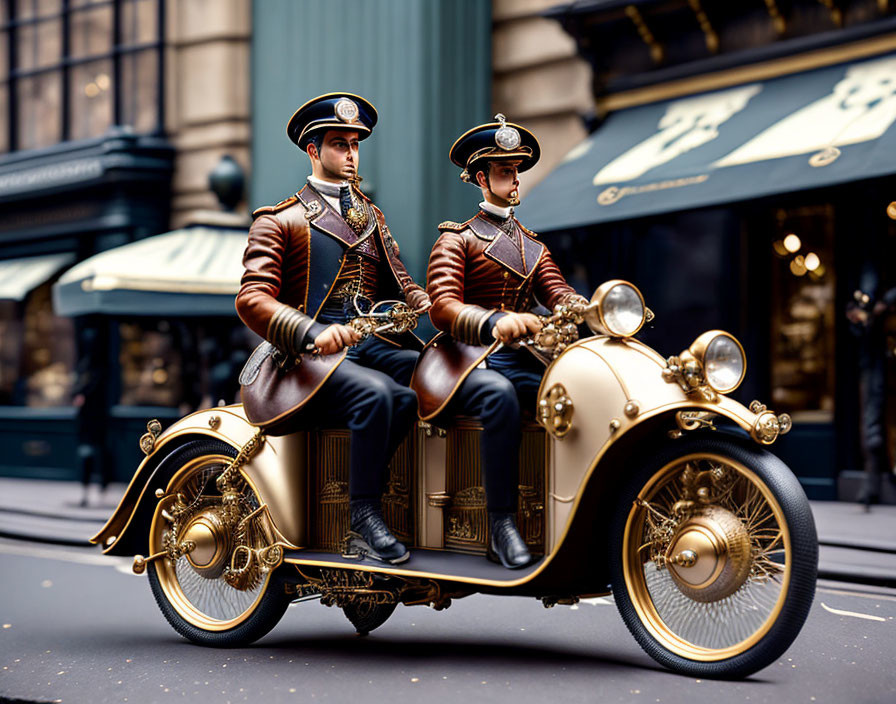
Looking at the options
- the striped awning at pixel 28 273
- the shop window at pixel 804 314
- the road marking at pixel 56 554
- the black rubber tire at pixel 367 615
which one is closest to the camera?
the black rubber tire at pixel 367 615

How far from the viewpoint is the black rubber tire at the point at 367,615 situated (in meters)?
5.74

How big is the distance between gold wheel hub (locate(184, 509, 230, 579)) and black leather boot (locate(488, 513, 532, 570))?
135 centimetres

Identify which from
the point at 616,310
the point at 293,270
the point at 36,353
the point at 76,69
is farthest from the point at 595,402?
the point at 36,353

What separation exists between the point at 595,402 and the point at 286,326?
4.42 feet

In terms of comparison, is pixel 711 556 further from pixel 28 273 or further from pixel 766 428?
pixel 28 273

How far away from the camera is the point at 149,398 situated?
54.3ft

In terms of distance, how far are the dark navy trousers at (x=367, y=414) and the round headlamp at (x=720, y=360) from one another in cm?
131

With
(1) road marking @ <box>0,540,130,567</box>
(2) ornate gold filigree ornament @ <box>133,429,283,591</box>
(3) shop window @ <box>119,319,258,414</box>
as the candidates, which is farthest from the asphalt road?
(3) shop window @ <box>119,319,258,414</box>

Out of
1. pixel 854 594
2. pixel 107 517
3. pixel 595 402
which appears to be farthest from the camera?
pixel 107 517

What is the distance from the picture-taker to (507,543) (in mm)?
4848

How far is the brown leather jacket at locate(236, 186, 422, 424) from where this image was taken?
5.15m

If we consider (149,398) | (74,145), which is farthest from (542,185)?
(74,145)

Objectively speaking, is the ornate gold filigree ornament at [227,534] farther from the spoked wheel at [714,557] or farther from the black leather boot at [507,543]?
the spoked wheel at [714,557]

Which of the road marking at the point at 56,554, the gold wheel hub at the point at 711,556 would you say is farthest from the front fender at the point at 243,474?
the road marking at the point at 56,554
